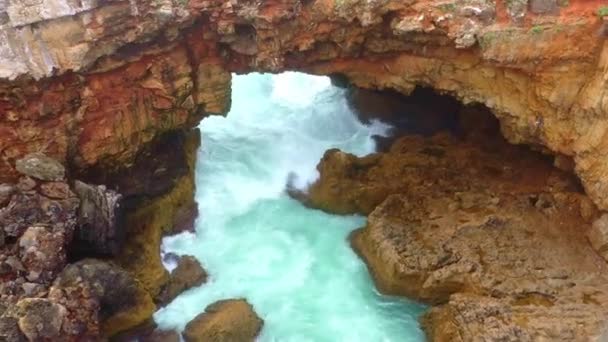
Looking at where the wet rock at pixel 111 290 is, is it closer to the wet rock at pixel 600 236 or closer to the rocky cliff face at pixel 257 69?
the rocky cliff face at pixel 257 69

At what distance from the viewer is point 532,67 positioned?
13023mm

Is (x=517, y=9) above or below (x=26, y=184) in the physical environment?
above

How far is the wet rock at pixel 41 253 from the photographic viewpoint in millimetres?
11859

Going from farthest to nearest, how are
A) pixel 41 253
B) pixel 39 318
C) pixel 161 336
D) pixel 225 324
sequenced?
pixel 161 336 → pixel 225 324 → pixel 41 253 → pixel 39 318

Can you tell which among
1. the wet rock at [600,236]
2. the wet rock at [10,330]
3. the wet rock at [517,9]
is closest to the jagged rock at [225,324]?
the wet rock at [10,330]

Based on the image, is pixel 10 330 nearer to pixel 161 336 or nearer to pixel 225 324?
pixel 161 336

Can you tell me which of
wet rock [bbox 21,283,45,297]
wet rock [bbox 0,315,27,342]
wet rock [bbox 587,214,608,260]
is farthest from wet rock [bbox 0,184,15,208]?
wet rock [bbox 587,214,608,260]

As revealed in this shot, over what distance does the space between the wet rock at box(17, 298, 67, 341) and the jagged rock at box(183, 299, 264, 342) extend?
2.77 m

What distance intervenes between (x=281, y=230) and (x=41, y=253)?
5842 mm

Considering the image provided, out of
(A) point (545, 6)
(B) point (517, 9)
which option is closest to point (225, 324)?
(B) point (517, 9)

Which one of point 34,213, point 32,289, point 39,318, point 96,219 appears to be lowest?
point 39,318

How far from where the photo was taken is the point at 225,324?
1300 cm

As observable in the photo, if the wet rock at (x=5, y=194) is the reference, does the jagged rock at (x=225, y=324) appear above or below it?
below

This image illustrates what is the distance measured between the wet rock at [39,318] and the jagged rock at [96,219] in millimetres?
2288
